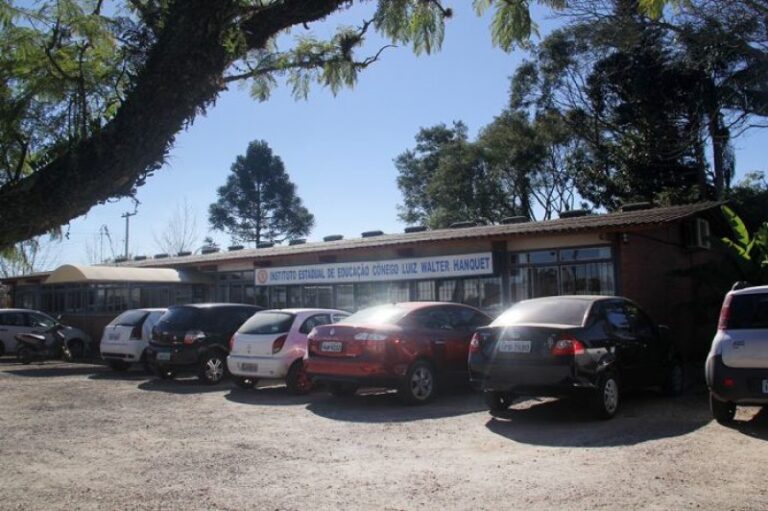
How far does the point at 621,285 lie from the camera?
49.4 ft

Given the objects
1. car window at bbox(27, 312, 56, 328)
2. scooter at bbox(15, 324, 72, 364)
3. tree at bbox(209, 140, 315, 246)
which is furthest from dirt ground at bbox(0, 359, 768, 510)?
tree at bbox(209, 140, 315, 246)

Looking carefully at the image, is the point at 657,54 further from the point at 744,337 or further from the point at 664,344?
the point at 744,337

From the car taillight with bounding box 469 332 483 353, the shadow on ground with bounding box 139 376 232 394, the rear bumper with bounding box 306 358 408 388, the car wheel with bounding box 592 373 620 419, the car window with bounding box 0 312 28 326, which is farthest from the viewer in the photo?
the car window with bounding box 0 312 28 326

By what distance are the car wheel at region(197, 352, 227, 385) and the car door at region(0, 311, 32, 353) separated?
1130 cm

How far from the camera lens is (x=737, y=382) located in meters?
7.95

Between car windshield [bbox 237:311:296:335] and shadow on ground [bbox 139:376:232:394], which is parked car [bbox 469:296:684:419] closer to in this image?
car windshield [bbox 237:311:296:335]

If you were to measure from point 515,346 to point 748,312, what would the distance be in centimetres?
281

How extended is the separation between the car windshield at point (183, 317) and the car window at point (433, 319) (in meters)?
5.40

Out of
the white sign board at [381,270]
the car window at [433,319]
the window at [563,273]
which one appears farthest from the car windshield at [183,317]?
the window at [563,273]

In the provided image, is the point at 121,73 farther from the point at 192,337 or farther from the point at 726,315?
the point at 192,337

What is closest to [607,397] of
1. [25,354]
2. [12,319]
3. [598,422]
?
[598,422]

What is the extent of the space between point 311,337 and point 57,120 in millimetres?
7762

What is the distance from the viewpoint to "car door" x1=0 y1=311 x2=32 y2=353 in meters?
22.1

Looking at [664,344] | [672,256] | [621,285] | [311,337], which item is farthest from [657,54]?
[311,337]
